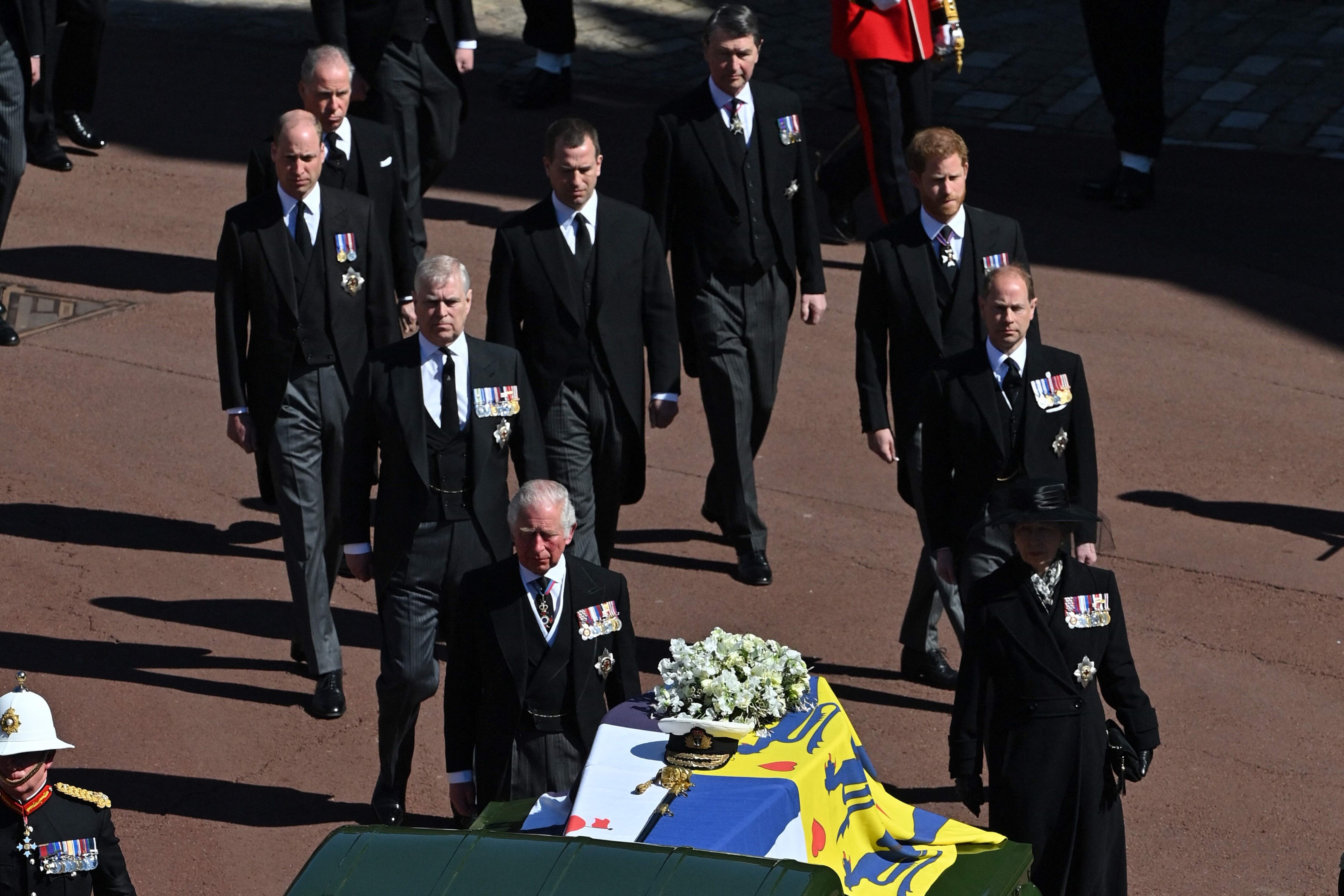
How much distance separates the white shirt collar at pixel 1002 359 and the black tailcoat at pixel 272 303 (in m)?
2.57

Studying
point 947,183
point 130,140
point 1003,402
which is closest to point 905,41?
point 947,183

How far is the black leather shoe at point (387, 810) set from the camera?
23.7 feet

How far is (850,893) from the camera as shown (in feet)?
18.3

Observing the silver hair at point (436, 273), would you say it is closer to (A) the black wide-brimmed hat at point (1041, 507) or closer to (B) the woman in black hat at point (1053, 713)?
(A) the black wide-brimmed hat at point (1041, 507)

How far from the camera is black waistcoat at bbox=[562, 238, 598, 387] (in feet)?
27.5

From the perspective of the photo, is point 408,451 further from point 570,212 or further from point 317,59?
point 317,59

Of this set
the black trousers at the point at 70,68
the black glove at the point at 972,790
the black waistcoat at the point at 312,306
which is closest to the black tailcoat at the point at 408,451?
the black waistcoat at the point at 312,306

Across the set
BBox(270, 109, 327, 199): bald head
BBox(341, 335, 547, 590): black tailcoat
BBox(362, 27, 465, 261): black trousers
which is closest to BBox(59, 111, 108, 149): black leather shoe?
BBox(362, 27, 465, 261): black trousers

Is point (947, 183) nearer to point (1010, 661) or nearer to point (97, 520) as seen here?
point (1010, 661)

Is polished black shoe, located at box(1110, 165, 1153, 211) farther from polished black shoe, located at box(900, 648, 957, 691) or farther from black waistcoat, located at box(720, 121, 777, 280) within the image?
polished black shoe, located at box(900, 648, 957, 691)

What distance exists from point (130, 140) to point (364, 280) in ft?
25.7

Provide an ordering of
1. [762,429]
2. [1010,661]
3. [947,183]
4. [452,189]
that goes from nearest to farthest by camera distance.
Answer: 1. [1010,661]
2. [947,183]
3. [762,429]
4. [452,189]

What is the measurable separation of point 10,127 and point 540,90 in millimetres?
5611

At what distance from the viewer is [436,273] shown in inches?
286
